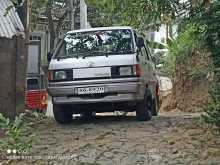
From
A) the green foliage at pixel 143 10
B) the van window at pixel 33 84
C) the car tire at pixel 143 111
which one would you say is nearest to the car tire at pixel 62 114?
the car tire at pixel 143 111

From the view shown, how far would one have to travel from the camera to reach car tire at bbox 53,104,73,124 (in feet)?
35.4

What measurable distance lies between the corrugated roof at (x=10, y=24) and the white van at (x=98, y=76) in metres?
1.29

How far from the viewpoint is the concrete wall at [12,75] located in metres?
11.4

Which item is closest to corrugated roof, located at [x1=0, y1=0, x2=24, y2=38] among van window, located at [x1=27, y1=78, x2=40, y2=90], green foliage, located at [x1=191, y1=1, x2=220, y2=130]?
van window, located at [x1=27, y1=78, x2=40, y2=90]

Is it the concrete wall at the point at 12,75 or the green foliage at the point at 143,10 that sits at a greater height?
the green foliage at the point at 143,10

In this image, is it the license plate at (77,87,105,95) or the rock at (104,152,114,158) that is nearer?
the rock at (104,152,114,158)

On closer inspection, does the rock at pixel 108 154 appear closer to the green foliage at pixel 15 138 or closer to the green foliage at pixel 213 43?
the green foliage at pixel 15 138

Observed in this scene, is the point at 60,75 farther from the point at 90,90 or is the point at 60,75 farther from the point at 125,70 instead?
the point at 125,70

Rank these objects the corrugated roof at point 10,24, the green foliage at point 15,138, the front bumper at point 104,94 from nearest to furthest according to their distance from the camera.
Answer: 1. the green foliage at point 15,138
2. the front bumper at point 104,94
3. the corrugated roof at point 10,24

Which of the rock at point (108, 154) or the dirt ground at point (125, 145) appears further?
the rock at point (108, 154)

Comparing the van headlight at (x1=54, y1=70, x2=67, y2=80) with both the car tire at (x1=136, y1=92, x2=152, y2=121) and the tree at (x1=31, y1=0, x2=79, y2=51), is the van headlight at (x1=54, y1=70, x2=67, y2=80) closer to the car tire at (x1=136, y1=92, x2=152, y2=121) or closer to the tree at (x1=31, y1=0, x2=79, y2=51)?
the car tire at (x1=136, y1=92, x2=152, y2=121)

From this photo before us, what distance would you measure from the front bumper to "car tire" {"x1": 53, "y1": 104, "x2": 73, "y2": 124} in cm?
33

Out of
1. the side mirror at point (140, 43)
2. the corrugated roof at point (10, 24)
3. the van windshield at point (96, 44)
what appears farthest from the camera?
the corrugated roof at point (10, 24)

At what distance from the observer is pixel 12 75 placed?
11766mm
